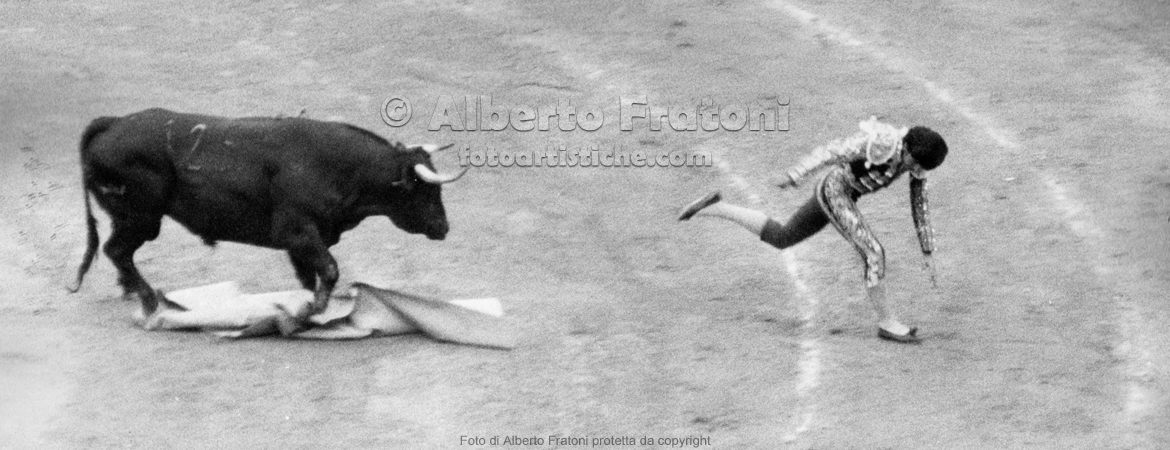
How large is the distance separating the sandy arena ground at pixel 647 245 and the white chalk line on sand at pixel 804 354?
25 millimetres

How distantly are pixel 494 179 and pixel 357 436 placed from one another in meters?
4.28

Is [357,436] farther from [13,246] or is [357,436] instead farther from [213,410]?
[13,246]

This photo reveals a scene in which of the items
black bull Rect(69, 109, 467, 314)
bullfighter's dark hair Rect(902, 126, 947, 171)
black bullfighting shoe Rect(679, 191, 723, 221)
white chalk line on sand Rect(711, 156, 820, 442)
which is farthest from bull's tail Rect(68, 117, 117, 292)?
bullfighter's dark hair Rect(902, 126, 947, 171)

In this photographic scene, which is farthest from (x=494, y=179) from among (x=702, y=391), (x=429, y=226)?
(x=702, y=391)

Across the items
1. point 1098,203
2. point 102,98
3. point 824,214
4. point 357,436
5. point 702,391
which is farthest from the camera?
point 102,98

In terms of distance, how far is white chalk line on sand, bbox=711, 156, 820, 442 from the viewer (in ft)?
29.8

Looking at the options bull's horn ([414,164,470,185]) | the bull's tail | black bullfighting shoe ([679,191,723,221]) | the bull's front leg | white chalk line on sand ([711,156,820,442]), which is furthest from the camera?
black bullfighting shoe ([679,191,723,221])

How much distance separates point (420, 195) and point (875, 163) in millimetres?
2352

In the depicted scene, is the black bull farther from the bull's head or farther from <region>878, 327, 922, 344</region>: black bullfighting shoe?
<region>878, 327, 922, 344</region>: black bullfighting shoe

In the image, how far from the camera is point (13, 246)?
449 inches

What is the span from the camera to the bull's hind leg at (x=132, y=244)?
32.5ft

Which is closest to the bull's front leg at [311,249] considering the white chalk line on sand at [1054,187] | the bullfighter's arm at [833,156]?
the bullfighter's arm at [833,156]

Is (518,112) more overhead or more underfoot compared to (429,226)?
more underfoot

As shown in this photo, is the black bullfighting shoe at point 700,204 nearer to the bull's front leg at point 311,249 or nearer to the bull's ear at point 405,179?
the bull's ear at point 405,179
